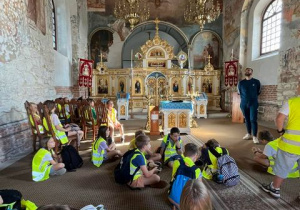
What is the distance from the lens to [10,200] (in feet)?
6.23

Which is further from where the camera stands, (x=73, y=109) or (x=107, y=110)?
(x=73, y=109)

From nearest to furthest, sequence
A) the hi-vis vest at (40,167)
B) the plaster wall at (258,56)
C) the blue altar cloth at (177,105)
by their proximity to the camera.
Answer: the hi-vis vest at (40,167), the blue altar cloth at (177,105), the plaster wall at (258,56)

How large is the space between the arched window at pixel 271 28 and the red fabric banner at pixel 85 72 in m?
8.82

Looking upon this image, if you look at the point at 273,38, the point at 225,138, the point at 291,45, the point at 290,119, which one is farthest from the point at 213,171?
the point at 273,38

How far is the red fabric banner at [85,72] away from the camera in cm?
1090

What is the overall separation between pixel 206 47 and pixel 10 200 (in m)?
14.0

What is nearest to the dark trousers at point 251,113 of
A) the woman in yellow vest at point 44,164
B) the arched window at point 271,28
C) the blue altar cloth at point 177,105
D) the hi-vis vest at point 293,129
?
the blue altar cloth at point 177,105

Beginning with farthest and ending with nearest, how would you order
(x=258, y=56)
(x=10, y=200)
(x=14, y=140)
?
(x=258, y=56) < (x=14, y=140) < (x=10, y=200)

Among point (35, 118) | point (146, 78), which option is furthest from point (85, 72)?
point (35, 118)

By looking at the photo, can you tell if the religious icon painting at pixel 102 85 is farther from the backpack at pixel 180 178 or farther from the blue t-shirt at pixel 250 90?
the backpack at pixel 180 178

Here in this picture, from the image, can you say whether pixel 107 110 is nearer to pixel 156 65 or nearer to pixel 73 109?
pixel 73 109

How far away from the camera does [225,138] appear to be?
6.16 meters

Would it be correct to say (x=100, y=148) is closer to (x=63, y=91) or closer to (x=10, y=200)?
(x=10, y=200)

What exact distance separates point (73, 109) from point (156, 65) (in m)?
7.54
